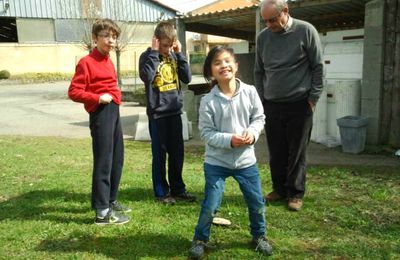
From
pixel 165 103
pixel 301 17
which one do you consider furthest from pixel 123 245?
pixel 301 17

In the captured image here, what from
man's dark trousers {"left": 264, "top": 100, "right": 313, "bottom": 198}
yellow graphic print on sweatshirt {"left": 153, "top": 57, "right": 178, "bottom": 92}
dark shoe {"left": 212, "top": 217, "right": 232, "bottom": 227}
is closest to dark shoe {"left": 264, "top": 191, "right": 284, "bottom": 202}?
man's dark trousers {"left": 264, "top": 100, "right": 313, "bottom": 198}

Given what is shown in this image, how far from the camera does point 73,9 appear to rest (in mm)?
28922

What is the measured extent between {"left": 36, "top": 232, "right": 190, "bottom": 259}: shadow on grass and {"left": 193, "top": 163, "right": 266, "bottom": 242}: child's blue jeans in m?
0.31

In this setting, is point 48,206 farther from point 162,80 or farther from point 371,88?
point 371,88

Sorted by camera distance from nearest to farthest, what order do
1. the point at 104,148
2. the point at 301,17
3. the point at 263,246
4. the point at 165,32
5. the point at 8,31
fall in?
1. the point at 263,246
2. the point at 104,148
3. the point at 165,32
4. the point at 301,17
5. the point at 8,31

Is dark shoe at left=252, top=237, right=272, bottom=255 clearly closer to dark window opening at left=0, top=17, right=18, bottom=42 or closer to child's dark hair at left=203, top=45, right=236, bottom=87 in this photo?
child's dark hair at left=203, top=45, right=236, bottom=87

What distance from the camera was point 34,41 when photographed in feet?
103

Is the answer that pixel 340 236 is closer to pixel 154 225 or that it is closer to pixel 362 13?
pixel 154 225

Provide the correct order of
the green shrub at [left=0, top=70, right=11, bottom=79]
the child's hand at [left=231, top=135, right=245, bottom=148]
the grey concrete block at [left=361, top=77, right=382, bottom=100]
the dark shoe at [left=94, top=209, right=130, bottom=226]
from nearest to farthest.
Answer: the child's hand at [left=231, top=135, right=245, bottom=148] < the dark shoe at [left=94, top=209, right=130, bottom=226] < the grey concrete block at [left=361, top=77, right=382, bottom=100] < the green shrub at [left=0, top=70, right=11, bottom=79]

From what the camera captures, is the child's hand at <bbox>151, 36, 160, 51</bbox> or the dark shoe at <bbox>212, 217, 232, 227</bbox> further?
the child's hand at <bbox>151, 36, 160, 51</bbox>

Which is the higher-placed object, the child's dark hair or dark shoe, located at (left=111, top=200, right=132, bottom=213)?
the child's dark hair

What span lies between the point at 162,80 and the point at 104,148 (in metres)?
0.97

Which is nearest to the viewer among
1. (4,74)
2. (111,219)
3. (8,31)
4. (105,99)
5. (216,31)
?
(105,99)

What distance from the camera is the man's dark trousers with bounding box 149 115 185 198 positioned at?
4.44 m
